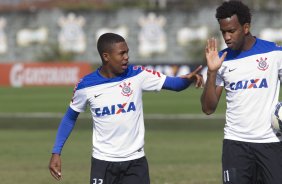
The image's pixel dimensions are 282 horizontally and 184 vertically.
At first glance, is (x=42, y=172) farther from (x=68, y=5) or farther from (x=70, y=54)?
(x=68, y=5)

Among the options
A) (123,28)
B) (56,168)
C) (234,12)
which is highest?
(234,12)

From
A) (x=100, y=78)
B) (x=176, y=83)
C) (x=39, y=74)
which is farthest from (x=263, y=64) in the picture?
(x=39, y=74)

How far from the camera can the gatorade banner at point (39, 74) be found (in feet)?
141

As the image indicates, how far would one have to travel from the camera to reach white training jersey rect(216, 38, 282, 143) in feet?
26.3

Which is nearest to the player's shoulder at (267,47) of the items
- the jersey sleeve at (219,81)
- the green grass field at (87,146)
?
the jersey sleeve at (219,81)

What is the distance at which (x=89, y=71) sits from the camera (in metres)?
42.3

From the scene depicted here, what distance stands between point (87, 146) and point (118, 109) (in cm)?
1076

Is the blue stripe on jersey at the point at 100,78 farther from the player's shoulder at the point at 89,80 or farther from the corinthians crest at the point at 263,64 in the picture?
the corinthians crest at the point at 263,64

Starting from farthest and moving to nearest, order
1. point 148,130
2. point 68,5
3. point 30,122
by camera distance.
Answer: point 68,5 → point 30,122 → point 148,130

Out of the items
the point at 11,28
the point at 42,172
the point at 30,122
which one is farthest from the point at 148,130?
the point at 11,28

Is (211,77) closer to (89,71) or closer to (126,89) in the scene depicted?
(126,89)

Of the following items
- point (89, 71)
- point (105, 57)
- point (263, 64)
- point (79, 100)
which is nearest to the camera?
point (263, 64)

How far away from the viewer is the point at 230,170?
8.15 metres

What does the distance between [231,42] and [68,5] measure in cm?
4717
